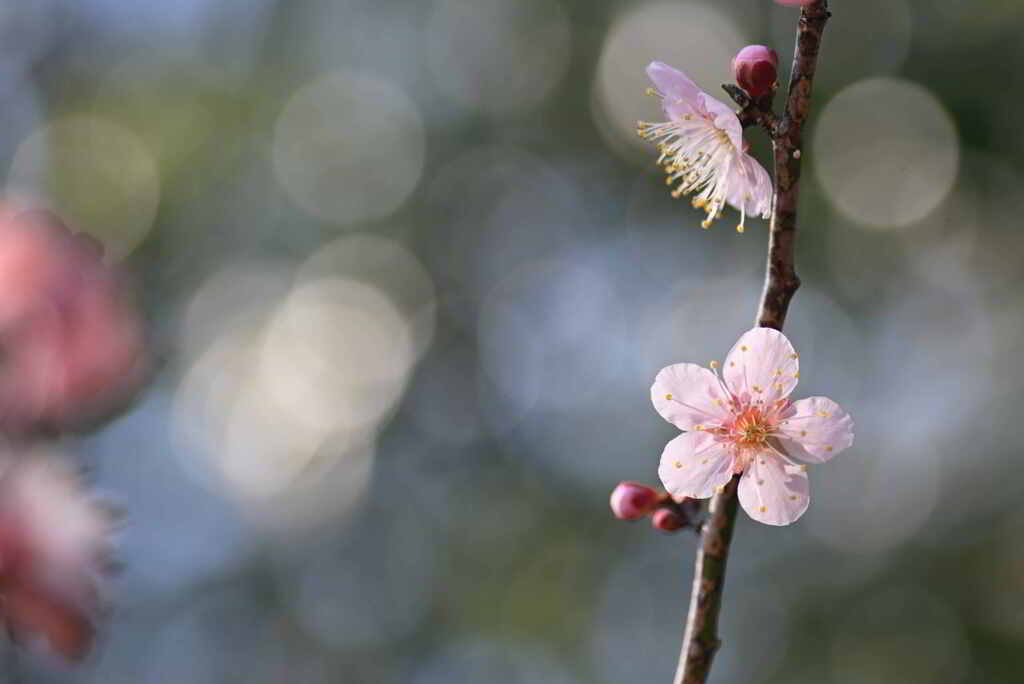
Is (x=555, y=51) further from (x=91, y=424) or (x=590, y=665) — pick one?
Result: (x=91, y=424)

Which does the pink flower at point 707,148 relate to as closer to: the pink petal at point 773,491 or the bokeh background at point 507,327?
the pink petal at point 773,491

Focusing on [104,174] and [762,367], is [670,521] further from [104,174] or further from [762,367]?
[104,174]

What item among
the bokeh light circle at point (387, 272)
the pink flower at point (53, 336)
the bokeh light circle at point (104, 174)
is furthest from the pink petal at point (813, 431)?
the bokeh light circle at point (387, 272)

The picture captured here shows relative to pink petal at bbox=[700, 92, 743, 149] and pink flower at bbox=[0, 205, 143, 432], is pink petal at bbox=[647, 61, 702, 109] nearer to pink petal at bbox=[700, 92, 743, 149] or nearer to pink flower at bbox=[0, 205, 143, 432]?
pink petal at bbox=[700, 92, 743, 149]

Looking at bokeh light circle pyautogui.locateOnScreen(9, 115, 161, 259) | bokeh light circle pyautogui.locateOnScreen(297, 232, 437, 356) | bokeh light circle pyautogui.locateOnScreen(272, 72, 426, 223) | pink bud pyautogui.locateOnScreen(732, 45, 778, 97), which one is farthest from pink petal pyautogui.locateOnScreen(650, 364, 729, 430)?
bokeh light circle pyautogui.locateOnScreen(272, 72, 426, 223)

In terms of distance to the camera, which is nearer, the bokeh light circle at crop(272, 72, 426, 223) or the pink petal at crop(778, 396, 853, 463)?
the pink petal at crop(778, 396, 853, 463)

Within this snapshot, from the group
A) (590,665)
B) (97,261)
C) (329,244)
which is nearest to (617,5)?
(329,244)
